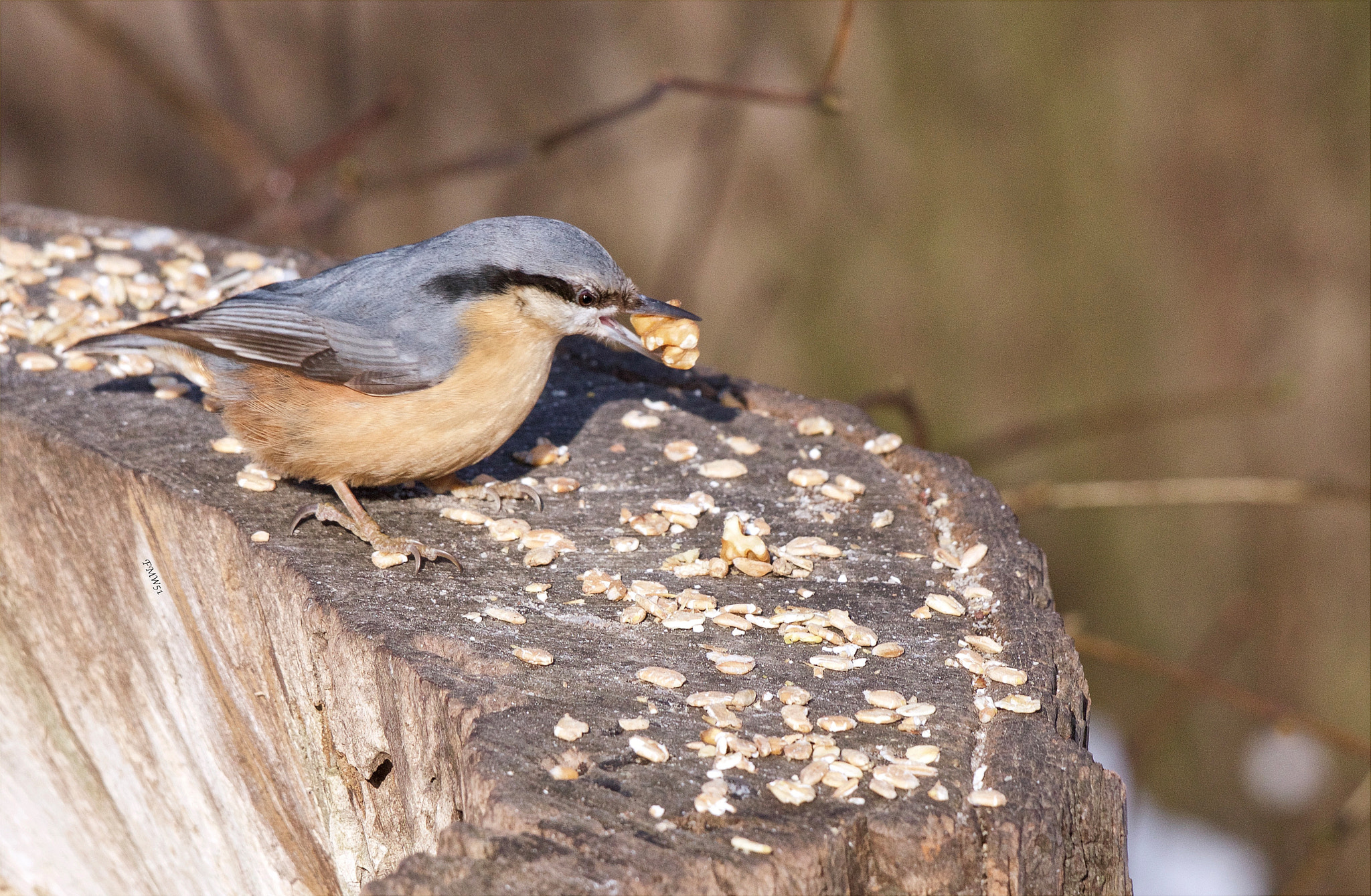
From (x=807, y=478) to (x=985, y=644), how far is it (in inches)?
28.3

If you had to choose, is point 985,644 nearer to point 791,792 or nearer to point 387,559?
point 791,792

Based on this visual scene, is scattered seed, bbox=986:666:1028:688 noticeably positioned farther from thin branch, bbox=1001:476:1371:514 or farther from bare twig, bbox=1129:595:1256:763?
bare twig, bbox=1129:595:1256:763

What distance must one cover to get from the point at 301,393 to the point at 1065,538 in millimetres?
4079

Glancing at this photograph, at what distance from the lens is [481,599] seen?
7.13 feet

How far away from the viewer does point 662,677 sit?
1.95 metres

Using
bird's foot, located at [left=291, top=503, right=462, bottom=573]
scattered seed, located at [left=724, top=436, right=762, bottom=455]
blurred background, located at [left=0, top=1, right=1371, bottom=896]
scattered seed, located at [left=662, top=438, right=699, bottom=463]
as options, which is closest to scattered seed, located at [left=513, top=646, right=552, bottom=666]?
bird's foot, located at [left=291, top=503, right=462, bottom=573]

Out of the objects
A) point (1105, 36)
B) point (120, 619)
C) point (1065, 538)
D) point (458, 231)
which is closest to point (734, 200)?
point (1105, 36)

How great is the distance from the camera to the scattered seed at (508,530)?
94.6 inches

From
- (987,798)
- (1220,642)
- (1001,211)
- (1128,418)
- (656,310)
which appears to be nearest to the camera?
(987,798)

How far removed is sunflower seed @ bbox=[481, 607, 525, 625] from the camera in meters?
2.08

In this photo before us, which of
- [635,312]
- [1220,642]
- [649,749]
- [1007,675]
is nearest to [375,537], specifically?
[635,312]

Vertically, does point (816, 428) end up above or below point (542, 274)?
above

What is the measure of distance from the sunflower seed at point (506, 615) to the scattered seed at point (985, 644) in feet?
2.59

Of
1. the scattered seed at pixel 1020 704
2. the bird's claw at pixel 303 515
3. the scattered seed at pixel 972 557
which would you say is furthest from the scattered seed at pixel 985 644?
the bird's claw at pixel 303 515
